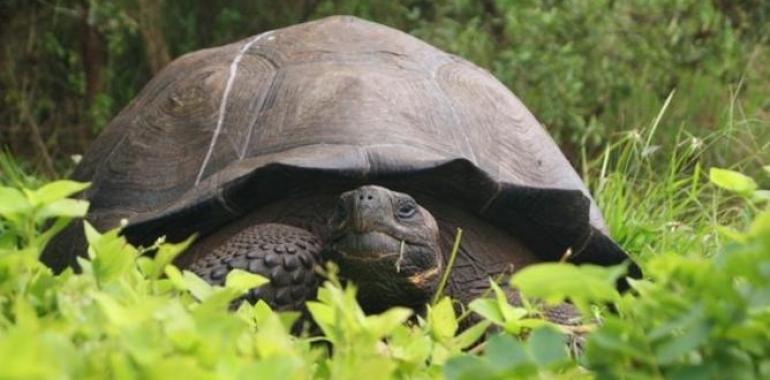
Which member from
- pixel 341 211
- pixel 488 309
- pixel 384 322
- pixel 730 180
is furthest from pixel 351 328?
pixel 341 211

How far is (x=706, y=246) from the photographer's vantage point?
14.7ft

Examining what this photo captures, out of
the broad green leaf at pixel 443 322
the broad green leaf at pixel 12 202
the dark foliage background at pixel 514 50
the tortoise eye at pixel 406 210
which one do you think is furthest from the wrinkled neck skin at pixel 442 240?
the dark foliage background at pixel 514 50

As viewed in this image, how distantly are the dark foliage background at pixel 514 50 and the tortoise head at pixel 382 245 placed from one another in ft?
9.76

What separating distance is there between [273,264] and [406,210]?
0.29 meters

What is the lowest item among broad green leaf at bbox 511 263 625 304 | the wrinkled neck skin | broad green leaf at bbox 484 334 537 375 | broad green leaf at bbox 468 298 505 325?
the wrinkled neck skin

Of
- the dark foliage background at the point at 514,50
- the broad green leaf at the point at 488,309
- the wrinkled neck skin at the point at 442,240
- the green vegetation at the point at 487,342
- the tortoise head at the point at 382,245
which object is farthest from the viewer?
the dark foliage background at the point at 514,50

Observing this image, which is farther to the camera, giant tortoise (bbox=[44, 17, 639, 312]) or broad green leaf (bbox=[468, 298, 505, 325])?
giant tortoise (bbox=[44, 17, 639, 312])

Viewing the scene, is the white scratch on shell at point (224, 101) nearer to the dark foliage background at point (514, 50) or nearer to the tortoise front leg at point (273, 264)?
the tortoise front leg at point (273, 264)

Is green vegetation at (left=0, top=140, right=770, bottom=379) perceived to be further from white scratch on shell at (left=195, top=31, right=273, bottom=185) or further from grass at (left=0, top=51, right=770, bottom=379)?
white scratch on shell at (left=195, top=31, right=273, bottom=185)

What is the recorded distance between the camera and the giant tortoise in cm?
341

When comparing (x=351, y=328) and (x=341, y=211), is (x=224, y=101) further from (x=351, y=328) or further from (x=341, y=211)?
(x=351, y=328)

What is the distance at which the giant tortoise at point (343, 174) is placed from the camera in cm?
341

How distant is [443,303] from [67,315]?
0.59 meters

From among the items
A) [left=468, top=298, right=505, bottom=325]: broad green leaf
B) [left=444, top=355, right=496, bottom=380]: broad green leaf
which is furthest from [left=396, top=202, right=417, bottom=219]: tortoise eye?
[left=444, top=355, right=496, bottom=380]: broad green leaf
